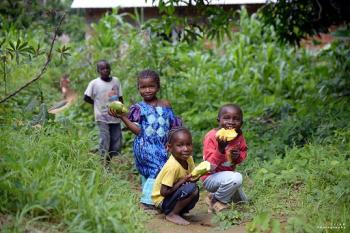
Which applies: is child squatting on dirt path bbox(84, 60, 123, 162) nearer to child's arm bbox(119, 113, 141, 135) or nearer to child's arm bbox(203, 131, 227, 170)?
child's arm bbox(119, 113, 141, 135)

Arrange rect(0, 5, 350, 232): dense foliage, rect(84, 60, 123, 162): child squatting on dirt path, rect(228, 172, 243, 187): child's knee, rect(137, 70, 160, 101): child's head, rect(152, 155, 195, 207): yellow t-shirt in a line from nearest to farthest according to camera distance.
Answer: rect(0, 5, 350, 232): dense foliage
rect(152, 155, 195, 207): yellow t-shirt
rect(228, 172, 243, 187): child's knee
rect(137, 70, 160, 101): child's head
rect(84, 60, 123, 162): child squatting on dirt path

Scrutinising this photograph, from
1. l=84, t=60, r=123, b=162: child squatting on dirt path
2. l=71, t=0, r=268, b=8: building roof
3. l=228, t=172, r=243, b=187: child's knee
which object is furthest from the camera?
l=71, t=0, r=268, b=8: building roof

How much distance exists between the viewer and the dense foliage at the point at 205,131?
3.36 m

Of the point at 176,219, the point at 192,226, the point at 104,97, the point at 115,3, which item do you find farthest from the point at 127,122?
the point at 115,3

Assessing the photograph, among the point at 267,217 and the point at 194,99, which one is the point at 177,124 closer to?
the point at 267,217

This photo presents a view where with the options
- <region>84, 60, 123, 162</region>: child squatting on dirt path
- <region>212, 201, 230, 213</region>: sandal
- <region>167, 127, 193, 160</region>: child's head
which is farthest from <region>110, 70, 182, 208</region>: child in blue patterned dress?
<region>84, 60, 123, 162</region>: child squatting on dirt path

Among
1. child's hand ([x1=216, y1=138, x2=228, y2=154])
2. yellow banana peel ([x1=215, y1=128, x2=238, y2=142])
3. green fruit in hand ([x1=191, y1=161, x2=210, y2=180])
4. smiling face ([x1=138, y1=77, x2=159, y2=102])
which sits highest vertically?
smiling face ([x1=138, y1=77, x2=159, y2=102])

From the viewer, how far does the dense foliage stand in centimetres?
336

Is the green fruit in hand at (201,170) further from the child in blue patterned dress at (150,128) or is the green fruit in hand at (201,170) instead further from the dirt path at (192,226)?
the child in blue patterned dress at (150,128)

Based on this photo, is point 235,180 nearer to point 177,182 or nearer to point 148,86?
point 177,182

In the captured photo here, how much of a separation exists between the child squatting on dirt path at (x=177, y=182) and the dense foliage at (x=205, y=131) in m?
0.32

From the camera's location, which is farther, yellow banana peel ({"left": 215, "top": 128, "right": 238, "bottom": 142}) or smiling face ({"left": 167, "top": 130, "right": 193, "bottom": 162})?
yellow banana peel ({"left": 215, "top": 128, "right": 238, "bottom": 142})

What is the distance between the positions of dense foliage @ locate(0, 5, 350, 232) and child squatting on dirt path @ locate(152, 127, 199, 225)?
323 millimetres

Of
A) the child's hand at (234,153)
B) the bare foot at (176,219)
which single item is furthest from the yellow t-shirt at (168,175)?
the child's hand at (234,153)
